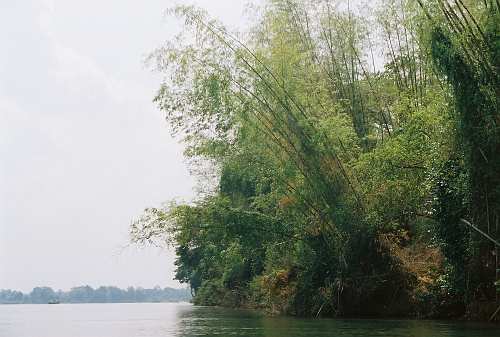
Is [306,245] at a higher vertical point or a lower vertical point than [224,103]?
lower

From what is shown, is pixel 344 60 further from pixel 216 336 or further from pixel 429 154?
pixel 216 336

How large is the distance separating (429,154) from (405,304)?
3398 millimetres

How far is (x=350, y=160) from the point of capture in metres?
14.2

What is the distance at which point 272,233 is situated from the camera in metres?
14.9

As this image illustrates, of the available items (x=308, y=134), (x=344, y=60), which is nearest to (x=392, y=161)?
(x=308, y=134)

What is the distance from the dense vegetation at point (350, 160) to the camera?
34.9 ft

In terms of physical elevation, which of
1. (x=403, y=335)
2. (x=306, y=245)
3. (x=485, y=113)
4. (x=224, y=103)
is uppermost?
(x=224, y=103)

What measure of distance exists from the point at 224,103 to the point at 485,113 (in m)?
5.54

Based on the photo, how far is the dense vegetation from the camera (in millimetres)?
10625

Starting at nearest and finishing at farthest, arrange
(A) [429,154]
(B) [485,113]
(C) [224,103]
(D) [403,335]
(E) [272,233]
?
1. (D) [403,335]
2. (B) [485,113]
3. (A) [429,154]
4. (C) [224,103]
5. (E) [272,233]

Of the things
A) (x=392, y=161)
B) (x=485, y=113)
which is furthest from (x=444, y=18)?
(x=392, y=161)

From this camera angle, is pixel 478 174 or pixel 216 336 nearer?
pixel 216 336

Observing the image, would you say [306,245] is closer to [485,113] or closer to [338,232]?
[338,232]

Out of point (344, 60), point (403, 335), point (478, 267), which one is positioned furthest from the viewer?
point (344, 60)
